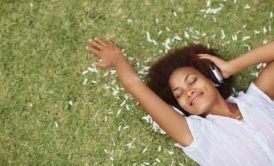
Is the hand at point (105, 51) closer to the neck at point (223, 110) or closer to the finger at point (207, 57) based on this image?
the finger at point (207, 57)

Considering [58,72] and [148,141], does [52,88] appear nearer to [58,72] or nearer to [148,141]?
[58,72]

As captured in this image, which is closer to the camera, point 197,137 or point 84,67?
point 197,137

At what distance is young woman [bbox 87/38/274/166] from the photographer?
9.89ft

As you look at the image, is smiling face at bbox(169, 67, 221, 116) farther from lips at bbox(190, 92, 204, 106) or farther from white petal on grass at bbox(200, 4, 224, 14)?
white petal on grass at bbox(200, 4, 224, 14)

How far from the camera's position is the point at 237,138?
10.0ft

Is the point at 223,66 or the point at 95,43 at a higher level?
the point at 223,66

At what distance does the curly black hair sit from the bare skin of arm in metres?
0.09

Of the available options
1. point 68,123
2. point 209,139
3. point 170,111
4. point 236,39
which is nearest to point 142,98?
point 170,111

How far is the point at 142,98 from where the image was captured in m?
3.00

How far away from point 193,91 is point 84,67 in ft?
2.97

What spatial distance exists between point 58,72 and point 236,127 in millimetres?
1325

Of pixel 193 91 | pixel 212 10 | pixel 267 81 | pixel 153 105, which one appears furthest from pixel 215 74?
pixel 212 10

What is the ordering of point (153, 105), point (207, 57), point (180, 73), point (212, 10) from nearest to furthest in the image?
1. point (153, 105)
2. point (180, 73)
3. point (207, 57)
4. point (212, 10)

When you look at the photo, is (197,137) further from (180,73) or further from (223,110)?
(180,73)
